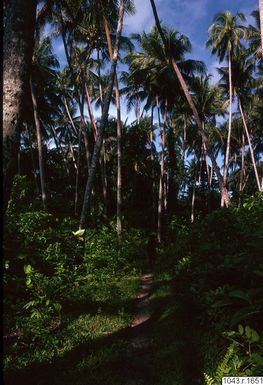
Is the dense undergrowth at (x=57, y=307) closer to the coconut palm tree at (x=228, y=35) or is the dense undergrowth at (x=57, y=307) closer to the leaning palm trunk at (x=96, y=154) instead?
the leaning palm trunk at (x=96, y=154)

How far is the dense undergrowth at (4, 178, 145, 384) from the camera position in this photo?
5358 millimetres

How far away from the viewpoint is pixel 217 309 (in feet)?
18.9

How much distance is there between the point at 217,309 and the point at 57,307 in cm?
321

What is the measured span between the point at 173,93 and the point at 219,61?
494cm

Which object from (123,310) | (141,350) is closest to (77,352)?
(141,350)

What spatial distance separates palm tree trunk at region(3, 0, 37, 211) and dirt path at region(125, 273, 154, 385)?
141 inches

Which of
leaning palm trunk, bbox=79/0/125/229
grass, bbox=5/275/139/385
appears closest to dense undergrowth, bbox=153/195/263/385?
grass, bbox=5/275/139/385

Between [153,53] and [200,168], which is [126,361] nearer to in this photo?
[153,53]

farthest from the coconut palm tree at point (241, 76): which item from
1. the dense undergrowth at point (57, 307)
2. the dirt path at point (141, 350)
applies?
the dirt path at point (141, 350)

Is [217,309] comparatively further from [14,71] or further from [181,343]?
[14,71]

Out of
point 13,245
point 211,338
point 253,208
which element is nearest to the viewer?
point 211,338

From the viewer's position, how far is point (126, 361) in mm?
5633

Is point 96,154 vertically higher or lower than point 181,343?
higher

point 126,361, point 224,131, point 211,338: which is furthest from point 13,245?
point 224,131
